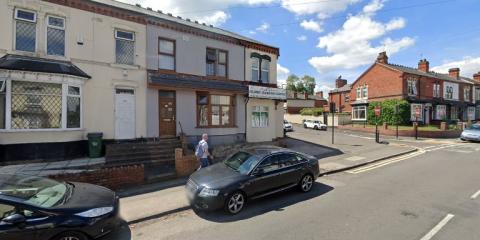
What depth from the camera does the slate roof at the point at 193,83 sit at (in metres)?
13.4

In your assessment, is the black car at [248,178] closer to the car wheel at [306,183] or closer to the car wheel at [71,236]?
the car wheel at [306,183]

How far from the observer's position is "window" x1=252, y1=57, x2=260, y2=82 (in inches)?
704

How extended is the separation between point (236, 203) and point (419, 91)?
37637 millimetres

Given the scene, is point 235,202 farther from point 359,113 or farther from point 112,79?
point 359,113

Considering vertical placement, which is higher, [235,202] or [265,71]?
[265,71]

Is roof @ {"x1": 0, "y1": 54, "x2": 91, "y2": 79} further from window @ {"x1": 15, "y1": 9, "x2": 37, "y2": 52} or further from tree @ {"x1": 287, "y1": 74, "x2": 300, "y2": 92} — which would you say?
tree @ {"x1": 287, "y1": 74, "x2": 300, "y2": 92}

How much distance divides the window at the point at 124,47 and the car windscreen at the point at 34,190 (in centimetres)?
851

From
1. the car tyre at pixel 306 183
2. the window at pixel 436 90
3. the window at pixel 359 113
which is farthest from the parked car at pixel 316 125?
the car tyre at pixel 306 183

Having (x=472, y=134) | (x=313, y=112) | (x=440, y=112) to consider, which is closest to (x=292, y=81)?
(x=313, y=112)

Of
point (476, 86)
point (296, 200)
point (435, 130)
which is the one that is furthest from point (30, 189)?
point (476, 86)

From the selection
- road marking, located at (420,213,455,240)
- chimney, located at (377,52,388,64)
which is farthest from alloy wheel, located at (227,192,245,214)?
chimney, located at (377,52,388,64)

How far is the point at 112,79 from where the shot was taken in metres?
12.6

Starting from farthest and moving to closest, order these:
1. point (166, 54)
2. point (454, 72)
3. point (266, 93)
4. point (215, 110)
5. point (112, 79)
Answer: point (454, 72) → point (266, 93) → point (215, 110) → point (166, 54) → point (112, 79)

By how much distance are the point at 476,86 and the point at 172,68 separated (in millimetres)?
52510
